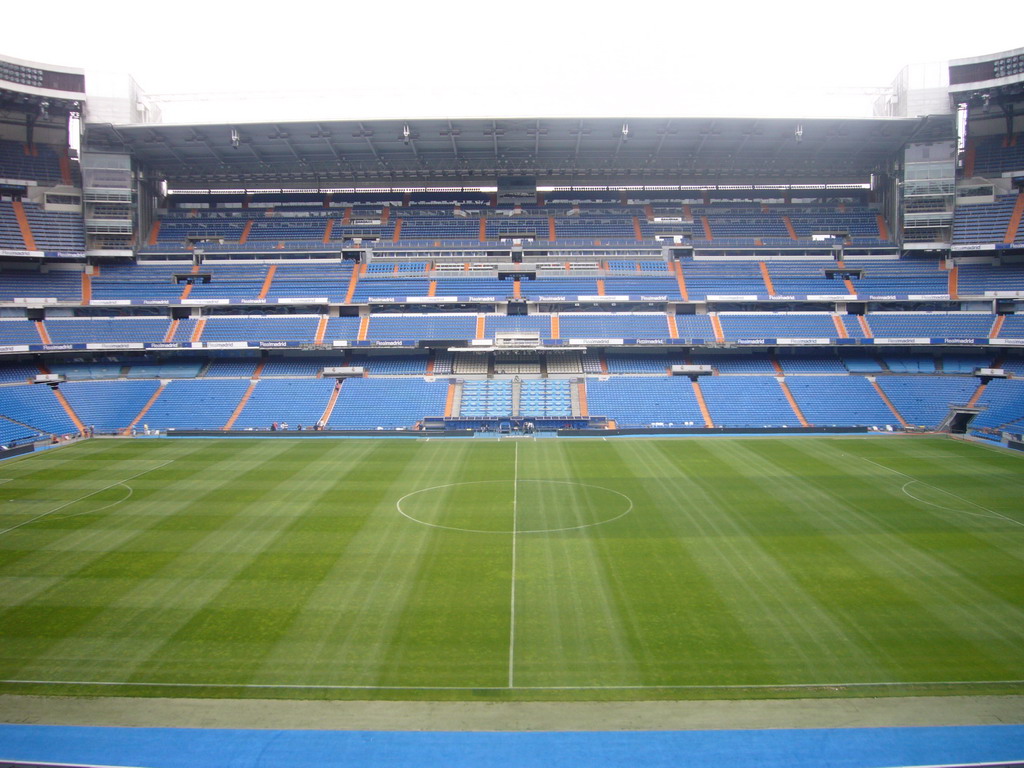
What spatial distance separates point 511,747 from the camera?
10477 mm

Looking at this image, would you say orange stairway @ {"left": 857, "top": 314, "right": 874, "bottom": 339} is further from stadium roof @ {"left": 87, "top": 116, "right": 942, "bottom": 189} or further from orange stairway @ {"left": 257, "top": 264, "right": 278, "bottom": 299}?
orange stairway @ {"left": 257, "top": 264, "right": 278, "bottom": 299}

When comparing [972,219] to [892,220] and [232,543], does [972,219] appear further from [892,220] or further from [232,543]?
[232,543]

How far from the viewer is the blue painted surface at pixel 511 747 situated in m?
10.0

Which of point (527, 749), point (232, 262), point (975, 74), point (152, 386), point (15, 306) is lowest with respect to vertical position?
point (527, 749)

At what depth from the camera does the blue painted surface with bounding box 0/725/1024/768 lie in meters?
10.0

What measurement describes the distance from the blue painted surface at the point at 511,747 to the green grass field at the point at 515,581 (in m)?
1.07

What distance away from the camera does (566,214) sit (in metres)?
54.1

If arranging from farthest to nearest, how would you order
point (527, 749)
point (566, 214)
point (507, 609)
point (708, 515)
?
Result: point (566, 214) → point (708, 515) → point (507, 609) → point (527, 749)

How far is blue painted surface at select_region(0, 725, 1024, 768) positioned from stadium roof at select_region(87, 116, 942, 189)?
3933cm

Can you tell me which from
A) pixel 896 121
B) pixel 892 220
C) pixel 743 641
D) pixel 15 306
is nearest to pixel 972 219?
pixel 892 220

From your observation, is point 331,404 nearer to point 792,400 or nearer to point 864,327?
point 792,400

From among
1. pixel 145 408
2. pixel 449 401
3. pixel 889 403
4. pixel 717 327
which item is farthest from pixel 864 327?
pixel 145 408

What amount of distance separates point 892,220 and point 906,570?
41.0 metres

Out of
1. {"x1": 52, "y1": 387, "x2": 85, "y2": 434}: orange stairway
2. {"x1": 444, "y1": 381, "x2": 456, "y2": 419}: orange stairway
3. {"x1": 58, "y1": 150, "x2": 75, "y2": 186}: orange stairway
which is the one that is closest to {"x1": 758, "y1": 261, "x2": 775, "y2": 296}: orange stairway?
{"x1": 444, "y1": 381, "x2": 456, "y2": 419}: orange stairway
